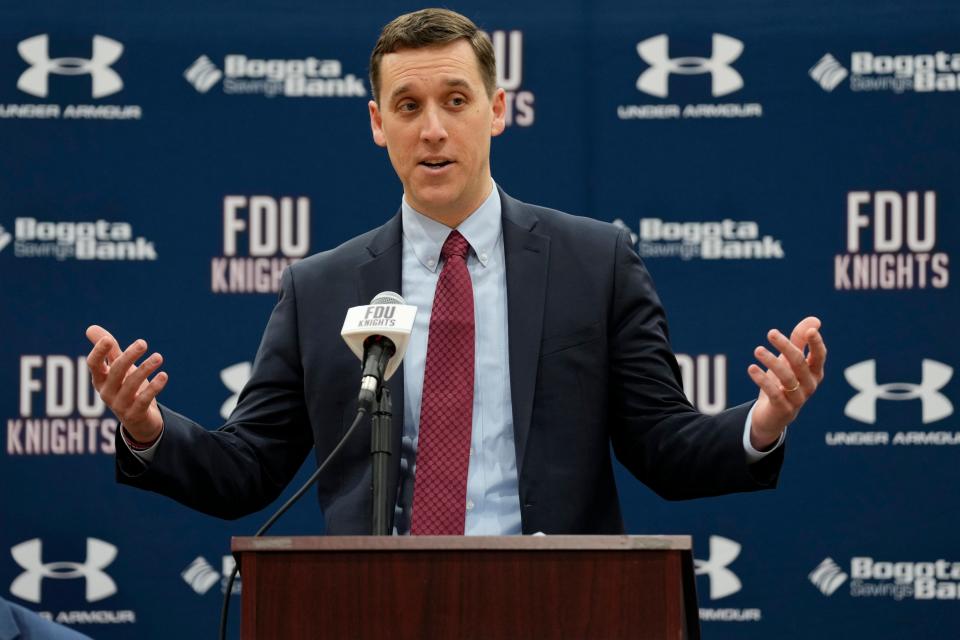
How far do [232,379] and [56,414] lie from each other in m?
0.61

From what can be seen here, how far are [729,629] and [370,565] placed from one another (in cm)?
298

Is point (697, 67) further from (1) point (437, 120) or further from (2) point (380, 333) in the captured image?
(2) point (380, 333)

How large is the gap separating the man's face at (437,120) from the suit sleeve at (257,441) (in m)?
0.39

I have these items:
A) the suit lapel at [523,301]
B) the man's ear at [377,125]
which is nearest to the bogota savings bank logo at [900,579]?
the suit lapel at [523,301]

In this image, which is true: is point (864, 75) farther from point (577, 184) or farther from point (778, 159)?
point (577, 184)

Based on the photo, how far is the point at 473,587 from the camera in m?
1.92

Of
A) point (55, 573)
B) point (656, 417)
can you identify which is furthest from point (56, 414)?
point (656, 417)

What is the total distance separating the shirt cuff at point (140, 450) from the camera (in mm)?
2557

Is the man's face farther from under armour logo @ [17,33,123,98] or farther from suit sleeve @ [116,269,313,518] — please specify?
under armour logo @ [17,33,123,98]

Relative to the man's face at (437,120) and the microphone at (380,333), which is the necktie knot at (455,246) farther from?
the microphone at (380,333)

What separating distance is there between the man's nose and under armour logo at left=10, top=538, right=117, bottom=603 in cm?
256

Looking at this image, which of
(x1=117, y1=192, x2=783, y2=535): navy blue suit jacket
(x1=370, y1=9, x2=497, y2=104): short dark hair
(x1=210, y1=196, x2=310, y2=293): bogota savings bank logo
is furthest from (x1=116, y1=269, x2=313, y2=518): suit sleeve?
(x1=210, y1=196, x2=310, y2=293): bogota savings bank logo

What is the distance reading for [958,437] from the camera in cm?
464

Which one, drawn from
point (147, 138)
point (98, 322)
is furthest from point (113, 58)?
point (98, 322)
